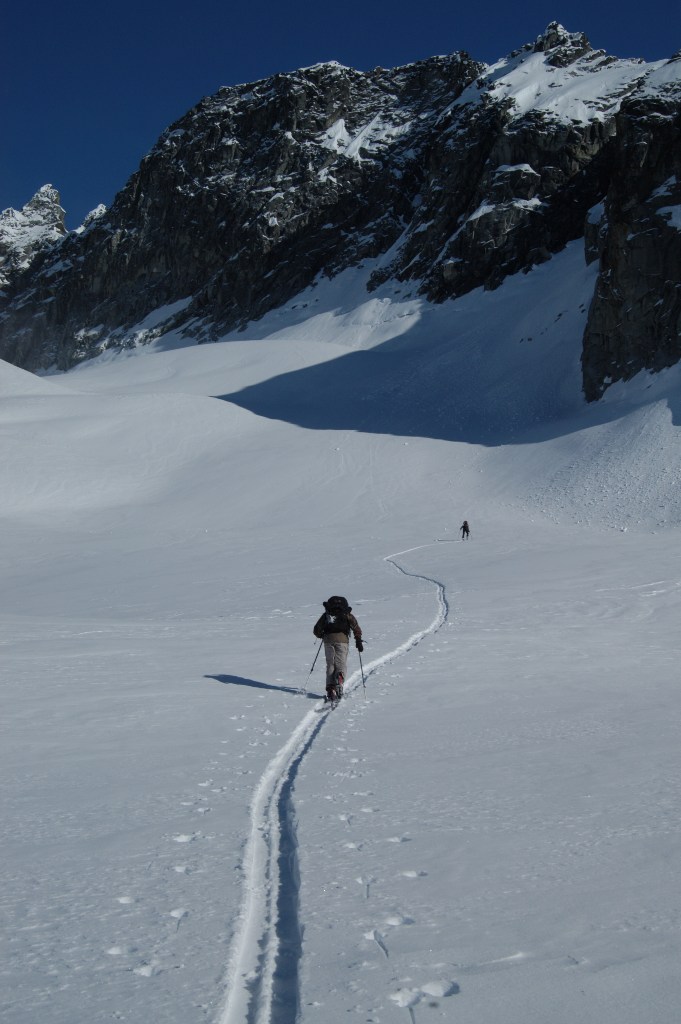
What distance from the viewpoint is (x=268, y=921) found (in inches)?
153

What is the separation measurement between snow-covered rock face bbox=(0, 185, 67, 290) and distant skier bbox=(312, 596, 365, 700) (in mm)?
176225

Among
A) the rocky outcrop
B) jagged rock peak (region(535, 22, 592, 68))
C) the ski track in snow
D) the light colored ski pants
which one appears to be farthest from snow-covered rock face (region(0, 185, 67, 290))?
the ski track in snow

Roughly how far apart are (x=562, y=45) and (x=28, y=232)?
133533mm

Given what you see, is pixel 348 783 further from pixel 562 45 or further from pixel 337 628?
pixel 562 45

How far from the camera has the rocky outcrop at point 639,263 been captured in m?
49.5

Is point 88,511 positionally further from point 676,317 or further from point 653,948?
point 653,948

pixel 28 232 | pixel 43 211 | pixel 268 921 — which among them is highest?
pixel 43 211

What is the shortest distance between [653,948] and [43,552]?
30053mm

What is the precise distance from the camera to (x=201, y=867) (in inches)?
178

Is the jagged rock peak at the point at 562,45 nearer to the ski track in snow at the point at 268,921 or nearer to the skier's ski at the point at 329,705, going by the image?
the skier's ski at the point at 329,705

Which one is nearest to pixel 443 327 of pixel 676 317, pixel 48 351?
pixel 676 317

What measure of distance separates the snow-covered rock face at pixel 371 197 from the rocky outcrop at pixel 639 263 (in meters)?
0.17

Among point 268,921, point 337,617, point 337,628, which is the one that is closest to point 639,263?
point 337,617

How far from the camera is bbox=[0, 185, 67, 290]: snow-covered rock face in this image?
172 meters
